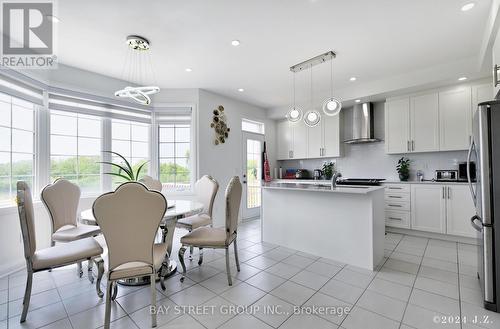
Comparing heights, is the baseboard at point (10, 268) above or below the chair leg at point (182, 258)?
below

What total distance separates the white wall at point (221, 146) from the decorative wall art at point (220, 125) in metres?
0.08

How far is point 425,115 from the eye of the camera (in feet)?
12.6

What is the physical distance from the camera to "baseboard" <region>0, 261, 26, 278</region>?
2.52 m

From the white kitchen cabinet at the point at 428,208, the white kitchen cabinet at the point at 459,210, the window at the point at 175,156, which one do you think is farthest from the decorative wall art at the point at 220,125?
the white kitchen cabinet at the point at 459,210

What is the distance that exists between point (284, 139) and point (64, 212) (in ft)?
15.4

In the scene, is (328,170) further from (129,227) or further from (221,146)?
(129,227)

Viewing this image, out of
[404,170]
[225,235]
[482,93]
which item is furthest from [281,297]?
[482,93]

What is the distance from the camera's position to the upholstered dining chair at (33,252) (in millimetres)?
1739

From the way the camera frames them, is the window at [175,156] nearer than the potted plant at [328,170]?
Yes

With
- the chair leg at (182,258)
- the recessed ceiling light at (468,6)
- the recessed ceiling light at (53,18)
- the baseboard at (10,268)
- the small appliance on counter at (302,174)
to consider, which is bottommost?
the baseboard at (10,268)

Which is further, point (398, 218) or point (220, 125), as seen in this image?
point (220, 125)

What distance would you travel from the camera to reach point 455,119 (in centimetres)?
358

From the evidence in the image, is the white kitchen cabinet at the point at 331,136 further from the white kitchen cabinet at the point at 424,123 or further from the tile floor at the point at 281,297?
the tile floor at the point at 281,297

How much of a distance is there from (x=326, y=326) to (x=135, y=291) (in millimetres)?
1775
